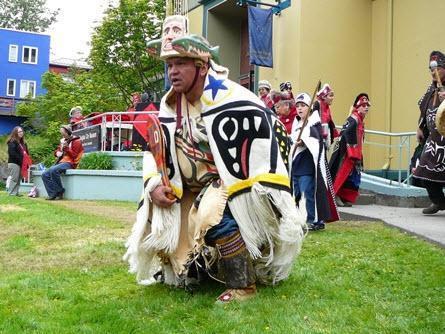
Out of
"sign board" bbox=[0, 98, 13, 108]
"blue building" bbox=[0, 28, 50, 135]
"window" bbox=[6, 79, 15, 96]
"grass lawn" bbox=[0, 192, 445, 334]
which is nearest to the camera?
"grass lawn" bbox=[0, 192, 445, 334]

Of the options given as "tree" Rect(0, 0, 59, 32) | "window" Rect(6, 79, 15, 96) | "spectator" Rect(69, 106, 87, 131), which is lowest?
"spectator" Rect(69, 106, 87, 131)

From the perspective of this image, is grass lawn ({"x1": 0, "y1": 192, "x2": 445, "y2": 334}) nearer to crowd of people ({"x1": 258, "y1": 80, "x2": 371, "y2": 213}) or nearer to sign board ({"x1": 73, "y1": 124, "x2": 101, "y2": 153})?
crowd of people ({"x1": 258, "y1": 80, "x2": 371, "y2": 213})

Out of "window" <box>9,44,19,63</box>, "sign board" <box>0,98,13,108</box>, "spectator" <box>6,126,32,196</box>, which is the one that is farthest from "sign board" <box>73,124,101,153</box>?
"window" <box>9,44,19,63</box>

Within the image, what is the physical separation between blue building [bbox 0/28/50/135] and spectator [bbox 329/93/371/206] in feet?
124

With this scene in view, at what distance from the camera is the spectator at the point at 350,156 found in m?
8.80

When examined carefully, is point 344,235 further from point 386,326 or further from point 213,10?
point 213,10

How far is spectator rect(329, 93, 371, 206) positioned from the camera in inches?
346

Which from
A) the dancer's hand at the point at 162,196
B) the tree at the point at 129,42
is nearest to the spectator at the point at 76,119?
the tree at the point at 129,42

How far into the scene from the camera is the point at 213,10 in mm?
16469

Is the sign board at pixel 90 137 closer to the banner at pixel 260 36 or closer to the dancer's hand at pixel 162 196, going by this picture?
the banner at pixel 260 36

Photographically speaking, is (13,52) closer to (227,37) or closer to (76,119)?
(76,119)

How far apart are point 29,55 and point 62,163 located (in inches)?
1360

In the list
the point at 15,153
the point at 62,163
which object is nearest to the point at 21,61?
the point at 15,153

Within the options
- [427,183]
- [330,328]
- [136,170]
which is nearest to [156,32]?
[136,170]
